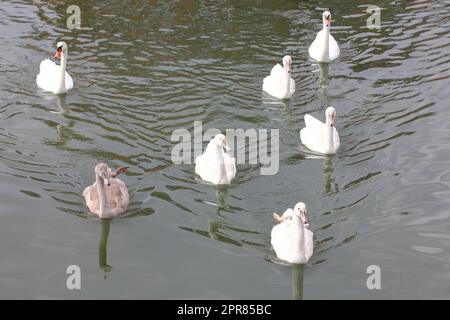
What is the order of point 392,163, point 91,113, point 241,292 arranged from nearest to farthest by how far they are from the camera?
point 241,292 → point 392,163 → point 91,113

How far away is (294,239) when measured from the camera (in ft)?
39.6

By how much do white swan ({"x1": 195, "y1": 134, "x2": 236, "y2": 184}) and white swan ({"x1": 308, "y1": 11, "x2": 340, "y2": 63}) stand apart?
5.65m

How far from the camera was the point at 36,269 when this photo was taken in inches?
476

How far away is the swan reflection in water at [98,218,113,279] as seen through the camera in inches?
480

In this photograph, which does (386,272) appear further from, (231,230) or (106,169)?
(106,169)

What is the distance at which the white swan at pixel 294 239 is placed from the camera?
12.1 metres

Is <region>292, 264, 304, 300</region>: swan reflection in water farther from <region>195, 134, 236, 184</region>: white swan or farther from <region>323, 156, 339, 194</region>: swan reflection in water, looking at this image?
<region>195, 134, 236, 184</region>: white swan

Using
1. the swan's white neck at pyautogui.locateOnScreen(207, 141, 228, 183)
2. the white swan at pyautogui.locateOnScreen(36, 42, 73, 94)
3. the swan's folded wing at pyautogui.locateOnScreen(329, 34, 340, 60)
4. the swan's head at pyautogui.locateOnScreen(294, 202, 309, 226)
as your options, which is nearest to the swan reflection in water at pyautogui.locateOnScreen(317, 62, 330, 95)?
the swan's folded wing at pyautogui.locateOnScreen(329, 34, 340, 60)

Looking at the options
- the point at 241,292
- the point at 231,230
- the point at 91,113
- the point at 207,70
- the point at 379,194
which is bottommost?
the point at 241,292

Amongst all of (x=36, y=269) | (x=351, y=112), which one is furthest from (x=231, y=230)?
(x=351, y=112)

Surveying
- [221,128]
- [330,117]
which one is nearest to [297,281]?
[330,117]

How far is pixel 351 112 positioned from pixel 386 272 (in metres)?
5.53

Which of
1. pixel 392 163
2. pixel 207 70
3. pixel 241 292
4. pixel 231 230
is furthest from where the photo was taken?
pixel 207 70

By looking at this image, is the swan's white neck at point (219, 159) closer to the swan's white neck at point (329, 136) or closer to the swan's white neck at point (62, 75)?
the swan's white neck at point (329, 136)
